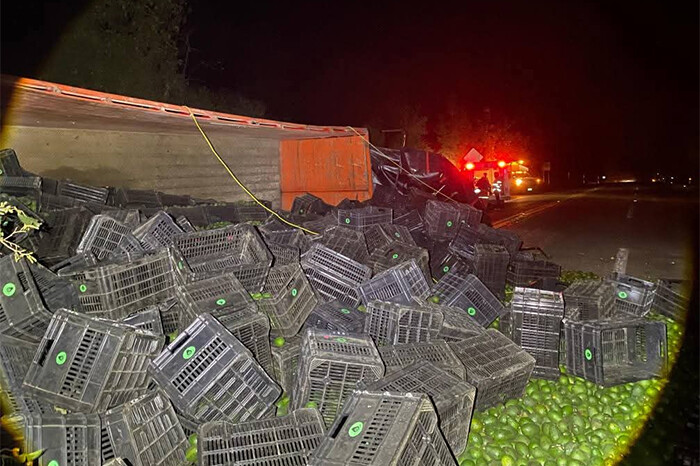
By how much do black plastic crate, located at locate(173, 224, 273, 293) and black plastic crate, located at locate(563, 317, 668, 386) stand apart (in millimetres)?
3653

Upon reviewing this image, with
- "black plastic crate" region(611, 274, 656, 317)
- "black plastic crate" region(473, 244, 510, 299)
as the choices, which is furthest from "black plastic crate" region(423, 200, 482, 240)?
"black plastic crate" region(611, 274, 656, 317)

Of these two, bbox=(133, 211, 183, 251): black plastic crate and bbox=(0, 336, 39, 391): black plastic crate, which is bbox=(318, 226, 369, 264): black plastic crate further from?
bbox=(0, 336, 39, 391): black plastic crate

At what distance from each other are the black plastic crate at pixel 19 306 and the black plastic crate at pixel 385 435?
102 inches

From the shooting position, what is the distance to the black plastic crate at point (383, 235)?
23.8 feet

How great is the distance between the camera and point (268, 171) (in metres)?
13.2

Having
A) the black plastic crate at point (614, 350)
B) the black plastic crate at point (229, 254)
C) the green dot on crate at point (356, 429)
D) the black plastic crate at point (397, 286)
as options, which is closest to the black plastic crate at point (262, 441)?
the green dot on crate at point (356, 429)

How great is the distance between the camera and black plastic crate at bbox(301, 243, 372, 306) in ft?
17.8

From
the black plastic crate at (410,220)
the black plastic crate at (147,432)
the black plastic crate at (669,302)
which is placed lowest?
the black plastic crate at (147,432)

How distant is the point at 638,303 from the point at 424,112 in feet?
109

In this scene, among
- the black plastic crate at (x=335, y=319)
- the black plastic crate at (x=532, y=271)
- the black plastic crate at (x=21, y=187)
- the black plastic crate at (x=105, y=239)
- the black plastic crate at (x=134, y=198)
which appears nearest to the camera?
the black plastic crate at (x=335, y=319)

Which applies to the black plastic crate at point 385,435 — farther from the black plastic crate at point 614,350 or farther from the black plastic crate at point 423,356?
the black plastic crate at point 614,350

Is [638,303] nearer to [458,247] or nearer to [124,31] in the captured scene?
[458,247]

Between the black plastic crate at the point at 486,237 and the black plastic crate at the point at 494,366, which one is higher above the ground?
the black plastic crate at the point at 486,237

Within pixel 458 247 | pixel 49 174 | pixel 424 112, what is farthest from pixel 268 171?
pixel 424 112
